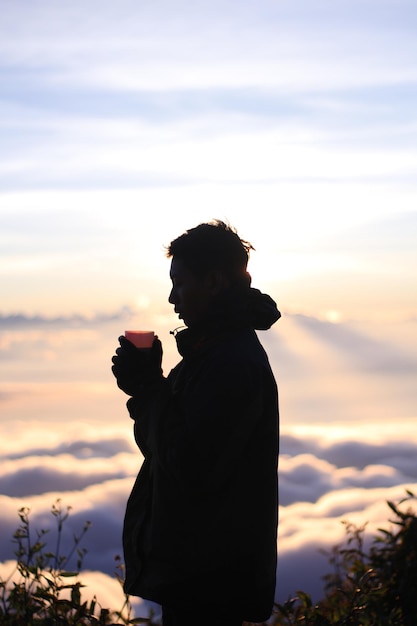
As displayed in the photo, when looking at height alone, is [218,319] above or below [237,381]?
above

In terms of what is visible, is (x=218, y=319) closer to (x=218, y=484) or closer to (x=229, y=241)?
(x=229, y=241)

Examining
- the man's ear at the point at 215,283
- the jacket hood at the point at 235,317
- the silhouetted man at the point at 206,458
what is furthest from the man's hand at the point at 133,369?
the man's ear at the point at 215,283

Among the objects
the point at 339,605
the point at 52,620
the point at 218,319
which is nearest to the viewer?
the point at 218,319

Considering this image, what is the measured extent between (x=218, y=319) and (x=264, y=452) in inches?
25.4

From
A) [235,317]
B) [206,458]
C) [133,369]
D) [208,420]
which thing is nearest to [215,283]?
[235,317]

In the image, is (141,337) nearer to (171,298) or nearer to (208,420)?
(171,298)

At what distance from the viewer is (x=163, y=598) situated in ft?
12.7

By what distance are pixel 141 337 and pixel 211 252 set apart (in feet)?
1.71

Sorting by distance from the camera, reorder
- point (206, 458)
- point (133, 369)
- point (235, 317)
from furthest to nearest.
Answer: point (235, 317) → point (133, 369) → point (206, 458)

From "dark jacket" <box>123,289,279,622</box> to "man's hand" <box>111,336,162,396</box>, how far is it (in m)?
0.05

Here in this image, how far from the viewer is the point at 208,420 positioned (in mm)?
3682

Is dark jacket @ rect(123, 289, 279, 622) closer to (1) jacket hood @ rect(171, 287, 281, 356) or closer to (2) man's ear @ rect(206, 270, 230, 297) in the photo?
(1) jacket hood @ rect(171, 287, 281, 356)

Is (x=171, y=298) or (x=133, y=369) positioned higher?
(x=171, y=298)

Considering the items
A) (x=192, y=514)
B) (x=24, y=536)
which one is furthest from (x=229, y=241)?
(x=24, y=536)
